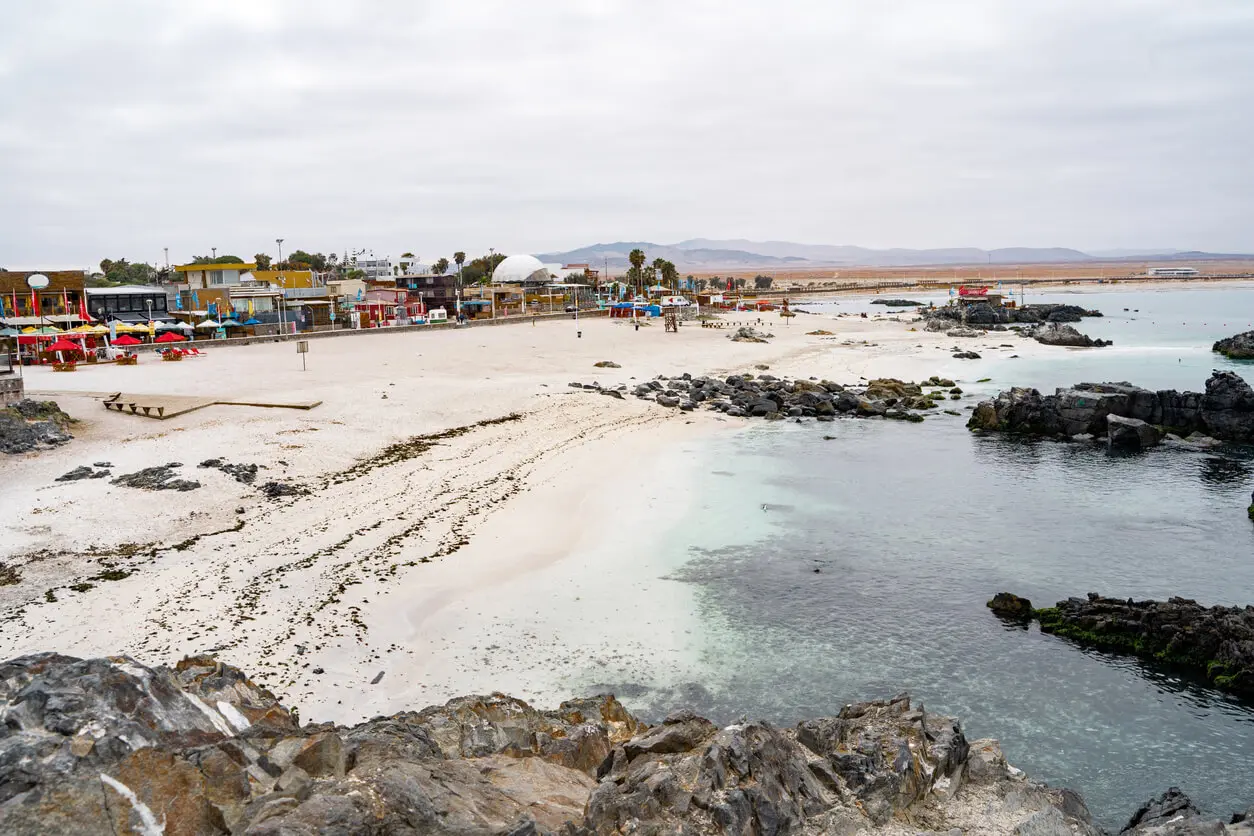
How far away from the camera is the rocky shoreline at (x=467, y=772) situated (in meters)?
6.50

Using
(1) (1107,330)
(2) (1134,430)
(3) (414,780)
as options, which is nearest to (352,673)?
(3) (414,780)

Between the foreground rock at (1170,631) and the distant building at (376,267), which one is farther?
the distant building at (376,267)

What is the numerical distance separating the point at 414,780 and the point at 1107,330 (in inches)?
3678

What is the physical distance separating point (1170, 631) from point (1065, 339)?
60643 millimetres

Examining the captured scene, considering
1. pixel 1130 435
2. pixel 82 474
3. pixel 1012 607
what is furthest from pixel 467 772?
pixel 1130 435

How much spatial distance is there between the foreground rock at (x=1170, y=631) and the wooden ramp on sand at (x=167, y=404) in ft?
77.2

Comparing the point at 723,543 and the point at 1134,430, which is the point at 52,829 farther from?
the point at 1134,430

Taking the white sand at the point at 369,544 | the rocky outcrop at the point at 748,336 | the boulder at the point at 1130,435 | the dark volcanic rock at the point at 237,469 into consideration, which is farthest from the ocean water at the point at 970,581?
the rocky outcrop at the point at 748,336

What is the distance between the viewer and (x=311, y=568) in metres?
16.4

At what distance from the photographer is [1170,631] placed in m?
15.0

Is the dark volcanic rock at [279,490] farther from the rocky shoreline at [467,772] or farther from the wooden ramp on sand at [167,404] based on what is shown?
the rocky shoreline at [467,772]

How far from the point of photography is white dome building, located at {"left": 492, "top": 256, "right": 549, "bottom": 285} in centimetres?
10856

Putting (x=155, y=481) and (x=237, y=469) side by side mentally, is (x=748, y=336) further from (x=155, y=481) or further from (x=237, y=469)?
(x=155, y=481)

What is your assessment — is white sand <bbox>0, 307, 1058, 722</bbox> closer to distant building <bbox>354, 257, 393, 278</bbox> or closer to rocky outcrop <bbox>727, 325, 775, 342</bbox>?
rocky outcrop <bbox>727, 325, 775, 342</bbox>
